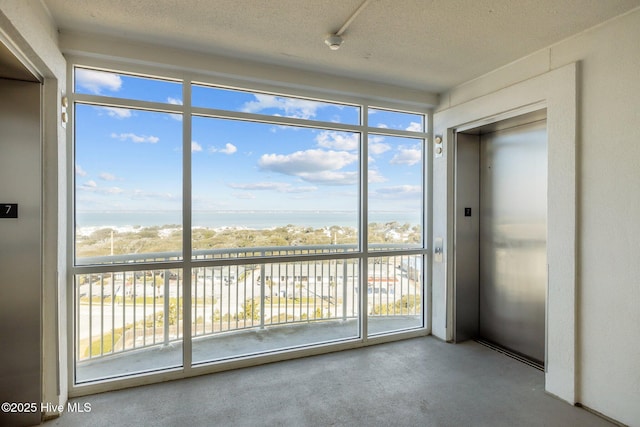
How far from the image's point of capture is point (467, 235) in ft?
11.6

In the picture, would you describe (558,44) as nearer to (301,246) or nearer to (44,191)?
(301,246)

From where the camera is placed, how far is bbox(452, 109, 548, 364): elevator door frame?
3.47m

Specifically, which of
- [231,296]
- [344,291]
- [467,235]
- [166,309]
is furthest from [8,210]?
[467,235]

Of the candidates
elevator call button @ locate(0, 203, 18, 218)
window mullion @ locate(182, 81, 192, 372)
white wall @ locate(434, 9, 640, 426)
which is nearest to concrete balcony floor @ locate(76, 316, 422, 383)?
window mullion @ locate(182, 81, 192, 372)

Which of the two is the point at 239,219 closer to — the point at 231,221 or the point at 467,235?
the point at 231,221

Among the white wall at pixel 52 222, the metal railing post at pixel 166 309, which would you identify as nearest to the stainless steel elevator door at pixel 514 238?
the metal railing post at pixel 166 309

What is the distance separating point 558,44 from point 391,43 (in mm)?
1256

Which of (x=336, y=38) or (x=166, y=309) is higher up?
(x=336, y=38)

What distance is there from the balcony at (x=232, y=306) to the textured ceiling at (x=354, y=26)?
5.77 ft

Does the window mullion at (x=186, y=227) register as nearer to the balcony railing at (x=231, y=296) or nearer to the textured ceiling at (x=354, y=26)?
the balcony railing at (x=231, y=296)

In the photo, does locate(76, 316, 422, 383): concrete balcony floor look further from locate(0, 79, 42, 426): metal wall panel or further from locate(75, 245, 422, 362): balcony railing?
locate(0, 79, 42, 426): metal wall panel

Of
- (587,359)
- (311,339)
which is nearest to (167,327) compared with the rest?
(311,339)

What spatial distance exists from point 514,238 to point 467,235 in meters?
0.46

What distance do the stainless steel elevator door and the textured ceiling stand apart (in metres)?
0.85
